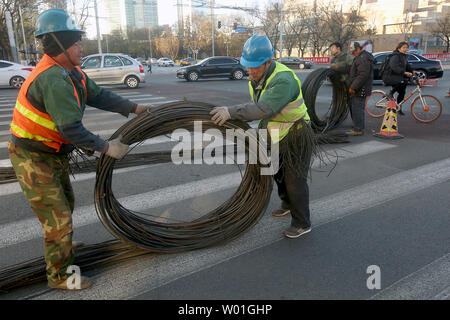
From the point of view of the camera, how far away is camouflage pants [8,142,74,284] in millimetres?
2475

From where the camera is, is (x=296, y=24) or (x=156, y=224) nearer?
(x=156, y=224)

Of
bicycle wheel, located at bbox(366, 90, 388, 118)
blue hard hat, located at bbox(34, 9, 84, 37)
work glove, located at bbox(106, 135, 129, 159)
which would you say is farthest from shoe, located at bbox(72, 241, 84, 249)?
bicycle wheel, located at bbox(366, 90, 388, 118)

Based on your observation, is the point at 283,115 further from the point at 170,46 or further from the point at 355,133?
the point at 170,46

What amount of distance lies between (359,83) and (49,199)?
6586 mm

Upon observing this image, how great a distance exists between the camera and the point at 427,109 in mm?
8727

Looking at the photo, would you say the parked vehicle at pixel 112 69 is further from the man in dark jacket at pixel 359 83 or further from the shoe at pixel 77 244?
the shoe at pixel 77 244

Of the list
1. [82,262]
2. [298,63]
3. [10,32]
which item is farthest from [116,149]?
[298,63]

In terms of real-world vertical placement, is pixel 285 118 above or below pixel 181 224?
above

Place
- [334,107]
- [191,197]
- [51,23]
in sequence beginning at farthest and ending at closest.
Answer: [334,107] → [191,197] → [51,23]

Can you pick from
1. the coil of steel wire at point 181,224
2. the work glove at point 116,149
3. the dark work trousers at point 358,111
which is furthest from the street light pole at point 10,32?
the work glove at point 116,149

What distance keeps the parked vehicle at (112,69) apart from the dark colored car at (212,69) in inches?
190

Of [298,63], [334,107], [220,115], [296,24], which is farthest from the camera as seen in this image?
[296,24]

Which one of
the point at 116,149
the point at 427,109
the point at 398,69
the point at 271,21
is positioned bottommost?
the point at 427,109

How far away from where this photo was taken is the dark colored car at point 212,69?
74.0ft
